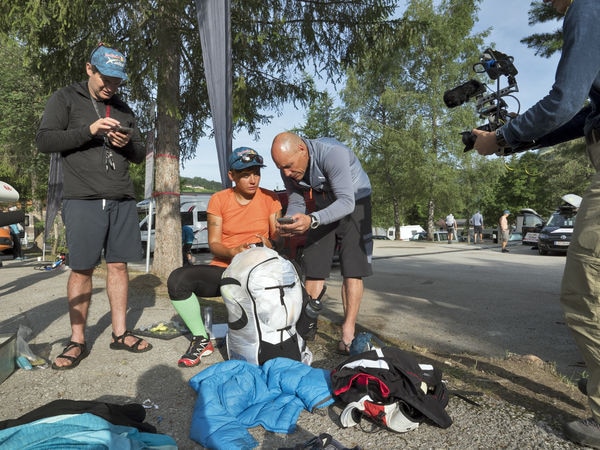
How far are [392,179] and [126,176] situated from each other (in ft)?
96.3

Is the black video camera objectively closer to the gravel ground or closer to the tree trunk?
the gravel ground

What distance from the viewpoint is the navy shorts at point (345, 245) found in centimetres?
339

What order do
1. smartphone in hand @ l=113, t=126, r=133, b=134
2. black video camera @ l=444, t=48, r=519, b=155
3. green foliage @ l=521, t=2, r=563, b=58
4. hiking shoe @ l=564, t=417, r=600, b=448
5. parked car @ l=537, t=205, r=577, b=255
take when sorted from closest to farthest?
hiking shoe @ l=564, t=417, r=600, b=448, black video camera @ l=444, t=48, r=519, b=155, smartphone in hand @ l=113, t=126, r=133, b=134, green foliage @ l=521, t=2, r=563, b=58, parked car @ l=537, t=205, r=577, b=255

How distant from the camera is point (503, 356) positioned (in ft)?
11.5

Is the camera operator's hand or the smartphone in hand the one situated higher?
the smartphone in hand

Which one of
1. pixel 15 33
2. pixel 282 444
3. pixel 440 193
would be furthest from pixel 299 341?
pixel 440 193

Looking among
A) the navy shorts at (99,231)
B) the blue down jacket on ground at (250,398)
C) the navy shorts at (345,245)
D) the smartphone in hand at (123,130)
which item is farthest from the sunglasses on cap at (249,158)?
the blue down jacket on ground at (250,398)

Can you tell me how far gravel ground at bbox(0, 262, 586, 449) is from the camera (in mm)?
1998

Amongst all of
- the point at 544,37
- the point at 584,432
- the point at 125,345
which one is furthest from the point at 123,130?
the point at 544,37

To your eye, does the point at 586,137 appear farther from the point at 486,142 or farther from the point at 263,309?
the point at 263,309

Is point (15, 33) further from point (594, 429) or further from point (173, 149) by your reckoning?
point (594, 429)

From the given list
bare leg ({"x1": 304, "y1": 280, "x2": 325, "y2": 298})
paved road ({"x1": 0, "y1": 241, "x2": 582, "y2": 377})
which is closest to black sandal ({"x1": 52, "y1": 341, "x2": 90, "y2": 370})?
bare leg ({"x1": 304, "y1": 280, "x2": 325, "y2": 298})

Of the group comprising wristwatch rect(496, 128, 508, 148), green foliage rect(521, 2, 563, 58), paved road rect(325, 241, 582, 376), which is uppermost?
green foliage rect(521, 2, 563, 58)

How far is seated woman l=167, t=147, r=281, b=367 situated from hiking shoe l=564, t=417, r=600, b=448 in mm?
2271
